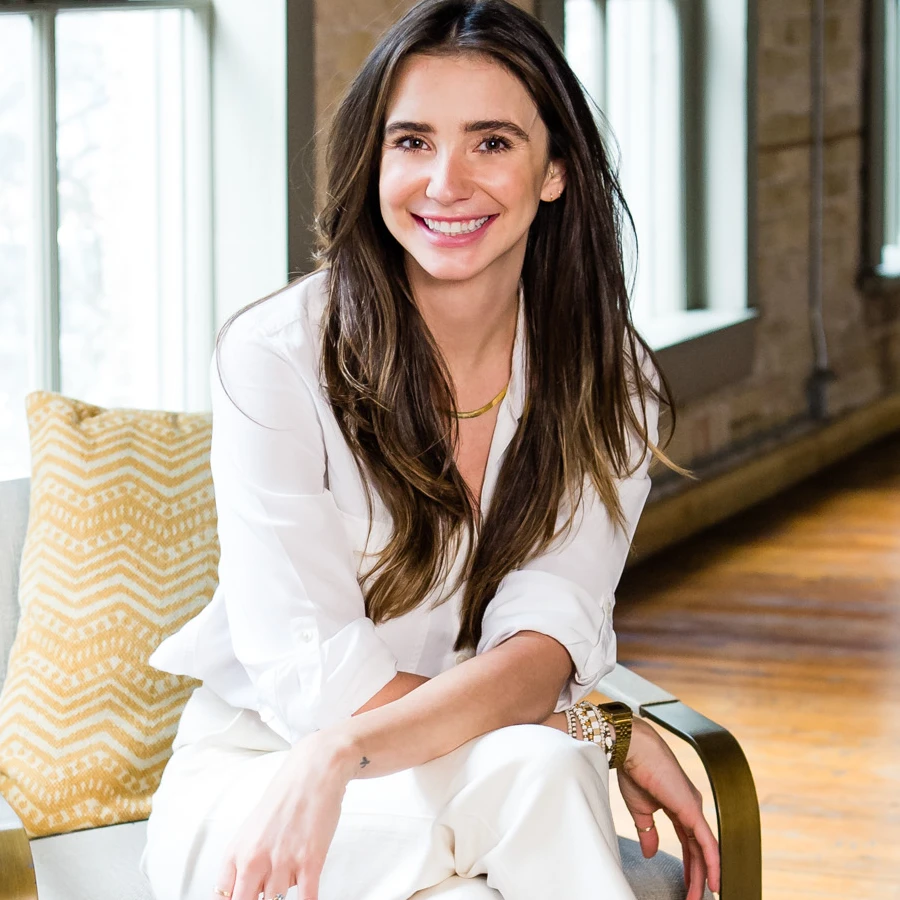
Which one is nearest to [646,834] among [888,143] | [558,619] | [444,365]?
[558,619]

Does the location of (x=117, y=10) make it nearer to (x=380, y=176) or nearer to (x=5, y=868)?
(x=380, y=176)

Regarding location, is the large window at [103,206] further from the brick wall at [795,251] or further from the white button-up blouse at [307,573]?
the brick wall at [795,251]

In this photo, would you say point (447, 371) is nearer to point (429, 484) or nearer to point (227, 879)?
point (429, 484)

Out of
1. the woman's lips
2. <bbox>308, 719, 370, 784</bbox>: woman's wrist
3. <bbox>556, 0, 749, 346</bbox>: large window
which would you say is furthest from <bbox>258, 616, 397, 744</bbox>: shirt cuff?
<bbox>556, 0, 749, 346</bbox>: large window

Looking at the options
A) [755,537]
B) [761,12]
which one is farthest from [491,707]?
[761,12]

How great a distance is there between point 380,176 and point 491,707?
624 mm

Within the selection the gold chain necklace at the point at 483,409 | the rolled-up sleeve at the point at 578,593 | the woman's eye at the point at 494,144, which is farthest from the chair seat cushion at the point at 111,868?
the woman's eye at the point at 494,144

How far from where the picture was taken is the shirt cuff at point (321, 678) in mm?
1603

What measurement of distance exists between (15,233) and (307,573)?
4.91ft

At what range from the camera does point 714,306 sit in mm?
5574

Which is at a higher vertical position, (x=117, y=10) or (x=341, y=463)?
(x=117, y=10)

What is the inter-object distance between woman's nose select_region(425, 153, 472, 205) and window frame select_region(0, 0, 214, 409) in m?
1.34

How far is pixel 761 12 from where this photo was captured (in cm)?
566

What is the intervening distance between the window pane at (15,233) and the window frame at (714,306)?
2.63 meters
